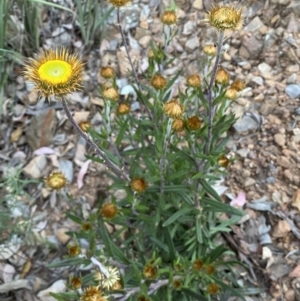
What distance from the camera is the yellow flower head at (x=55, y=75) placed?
1.33 meters

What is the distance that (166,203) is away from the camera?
2.13 m

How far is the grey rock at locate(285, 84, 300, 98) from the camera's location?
2550mm

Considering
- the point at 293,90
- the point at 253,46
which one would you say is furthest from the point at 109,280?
the point at 253,46

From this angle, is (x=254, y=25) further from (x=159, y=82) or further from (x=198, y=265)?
(x=198, y=265)

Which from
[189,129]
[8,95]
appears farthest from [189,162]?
[8,95]

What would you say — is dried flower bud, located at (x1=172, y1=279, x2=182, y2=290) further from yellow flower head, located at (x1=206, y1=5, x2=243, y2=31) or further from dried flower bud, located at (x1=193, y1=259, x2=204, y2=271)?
yellow flower head, located at (x1=206, y1=5, x2=243, y2=31)

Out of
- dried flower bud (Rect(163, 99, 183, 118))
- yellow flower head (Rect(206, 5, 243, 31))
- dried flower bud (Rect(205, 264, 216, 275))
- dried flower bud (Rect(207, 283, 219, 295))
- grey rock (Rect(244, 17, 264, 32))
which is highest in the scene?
grey rock (Rect(244, 17, 264, 32))

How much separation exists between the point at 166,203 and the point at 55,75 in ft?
3.09

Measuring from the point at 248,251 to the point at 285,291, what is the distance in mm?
227

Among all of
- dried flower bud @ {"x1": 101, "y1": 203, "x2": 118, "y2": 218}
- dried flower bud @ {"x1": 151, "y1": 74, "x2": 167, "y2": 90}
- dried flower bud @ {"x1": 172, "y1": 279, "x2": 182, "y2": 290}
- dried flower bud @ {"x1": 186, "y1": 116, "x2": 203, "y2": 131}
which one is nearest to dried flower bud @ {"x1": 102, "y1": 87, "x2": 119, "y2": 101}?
dried flower bud @ {"x1": 151, "y1": 74, "x2": 167, "y2": 90}

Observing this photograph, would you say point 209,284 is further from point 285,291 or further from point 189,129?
point 189,129

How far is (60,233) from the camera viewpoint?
2.57 metres

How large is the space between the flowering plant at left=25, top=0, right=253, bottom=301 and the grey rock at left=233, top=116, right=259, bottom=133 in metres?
0.47

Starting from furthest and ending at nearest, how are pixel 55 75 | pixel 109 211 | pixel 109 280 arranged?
pixel 109 211 → pixel 109 280 → pixel 55 75
